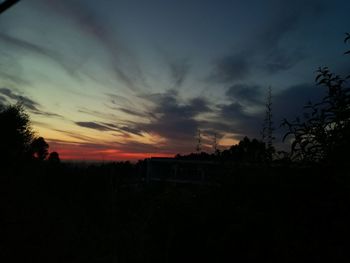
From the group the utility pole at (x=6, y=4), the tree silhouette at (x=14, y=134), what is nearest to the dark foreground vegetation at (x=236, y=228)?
the utility pole at (x=6, y=4)

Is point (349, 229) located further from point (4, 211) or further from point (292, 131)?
point (4, 211)

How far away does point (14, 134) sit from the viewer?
15.1 metres

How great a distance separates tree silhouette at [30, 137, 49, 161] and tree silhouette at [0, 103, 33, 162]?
246 mm

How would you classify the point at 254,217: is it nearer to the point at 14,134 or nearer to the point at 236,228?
the point at 236,228

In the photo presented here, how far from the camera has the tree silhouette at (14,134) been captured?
42.3 feet

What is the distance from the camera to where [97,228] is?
20.8 ft

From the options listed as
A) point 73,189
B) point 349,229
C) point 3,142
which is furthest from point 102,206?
point 3,142

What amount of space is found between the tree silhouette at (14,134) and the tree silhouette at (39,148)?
25 cm

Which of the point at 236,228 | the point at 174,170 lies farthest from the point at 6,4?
the point at 174,170

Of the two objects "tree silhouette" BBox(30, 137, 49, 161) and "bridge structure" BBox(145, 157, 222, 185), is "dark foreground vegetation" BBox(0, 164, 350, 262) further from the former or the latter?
"tree silhouette" BBox(30, 137, 49, 161)

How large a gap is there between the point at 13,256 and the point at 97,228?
1.68 m

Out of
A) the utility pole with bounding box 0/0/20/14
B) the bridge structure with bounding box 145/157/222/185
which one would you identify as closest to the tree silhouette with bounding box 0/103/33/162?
the bridge structure with bounding box 145/157/222/185

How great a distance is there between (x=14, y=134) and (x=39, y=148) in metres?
1.86

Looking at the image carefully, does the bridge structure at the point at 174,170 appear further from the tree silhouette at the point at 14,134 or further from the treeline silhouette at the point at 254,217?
the tree silhouette at the point at 14,134
